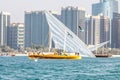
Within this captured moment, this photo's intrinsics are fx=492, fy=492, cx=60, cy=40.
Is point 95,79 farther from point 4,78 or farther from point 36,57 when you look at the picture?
point 36,57

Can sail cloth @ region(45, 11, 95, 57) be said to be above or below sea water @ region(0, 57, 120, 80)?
above

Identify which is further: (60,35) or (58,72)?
(60,35)

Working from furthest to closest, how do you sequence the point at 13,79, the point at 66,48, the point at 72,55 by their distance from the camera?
the point at 72,55, the point at 66,48, the point at 13,79

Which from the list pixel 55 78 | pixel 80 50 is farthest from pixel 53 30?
pixel 55 78

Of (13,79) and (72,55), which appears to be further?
(72,55)

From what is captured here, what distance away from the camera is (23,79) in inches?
1698

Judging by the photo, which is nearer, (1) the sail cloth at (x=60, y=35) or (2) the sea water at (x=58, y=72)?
(2) the sea water at (x=58, y=72)

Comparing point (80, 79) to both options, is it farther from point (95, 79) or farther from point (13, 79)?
point (13, 79)

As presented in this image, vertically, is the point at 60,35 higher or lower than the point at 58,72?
higher

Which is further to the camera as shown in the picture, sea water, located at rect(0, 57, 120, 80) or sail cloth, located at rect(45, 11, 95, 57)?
sail cloth, located at rect(45, 11, 95, 57)

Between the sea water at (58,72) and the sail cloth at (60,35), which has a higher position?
the sail cloth at (60,35)

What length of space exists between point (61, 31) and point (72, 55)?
1172cm

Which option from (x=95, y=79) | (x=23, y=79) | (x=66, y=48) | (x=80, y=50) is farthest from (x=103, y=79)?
(x=66, y=48)

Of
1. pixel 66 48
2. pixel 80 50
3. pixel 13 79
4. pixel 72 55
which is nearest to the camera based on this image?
pixel 13 79
